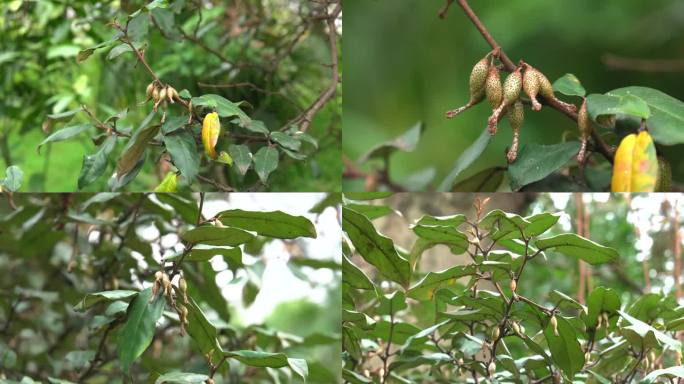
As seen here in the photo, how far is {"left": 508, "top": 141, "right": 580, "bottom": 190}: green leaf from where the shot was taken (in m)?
0.75

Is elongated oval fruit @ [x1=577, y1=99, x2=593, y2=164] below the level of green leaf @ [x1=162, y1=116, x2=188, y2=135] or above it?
above

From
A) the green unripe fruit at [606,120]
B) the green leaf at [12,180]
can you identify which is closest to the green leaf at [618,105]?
the green unripe fruit at [606,120]

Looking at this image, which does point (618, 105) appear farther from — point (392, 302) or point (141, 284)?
point (141, 284)

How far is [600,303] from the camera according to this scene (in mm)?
761

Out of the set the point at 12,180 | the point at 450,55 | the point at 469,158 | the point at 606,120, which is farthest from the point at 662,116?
the point at 450,55

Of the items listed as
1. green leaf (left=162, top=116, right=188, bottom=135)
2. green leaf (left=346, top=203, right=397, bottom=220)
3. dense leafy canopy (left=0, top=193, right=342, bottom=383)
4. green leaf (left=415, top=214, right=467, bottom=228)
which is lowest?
dense leafy canopy (left=0, top=193, right=342, bottom=383)

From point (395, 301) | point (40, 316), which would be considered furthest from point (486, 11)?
point (40, 316)

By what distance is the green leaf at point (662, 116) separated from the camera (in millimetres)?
686

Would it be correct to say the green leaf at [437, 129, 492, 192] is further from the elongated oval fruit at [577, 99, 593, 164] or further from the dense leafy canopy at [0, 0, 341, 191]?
the dense leafy canopy at [0, 0, 341, 191]

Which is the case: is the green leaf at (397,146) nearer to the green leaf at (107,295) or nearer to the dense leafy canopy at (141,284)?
the dense leafy canopy at (141,284)

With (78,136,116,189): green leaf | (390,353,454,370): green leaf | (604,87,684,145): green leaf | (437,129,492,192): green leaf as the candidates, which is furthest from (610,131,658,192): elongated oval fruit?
(78,136,116,189): green leaf

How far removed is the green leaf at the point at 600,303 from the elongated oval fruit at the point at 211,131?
1.19ft

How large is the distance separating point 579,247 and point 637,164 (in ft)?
0.31

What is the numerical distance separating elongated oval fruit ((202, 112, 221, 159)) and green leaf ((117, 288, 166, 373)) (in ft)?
0.44
